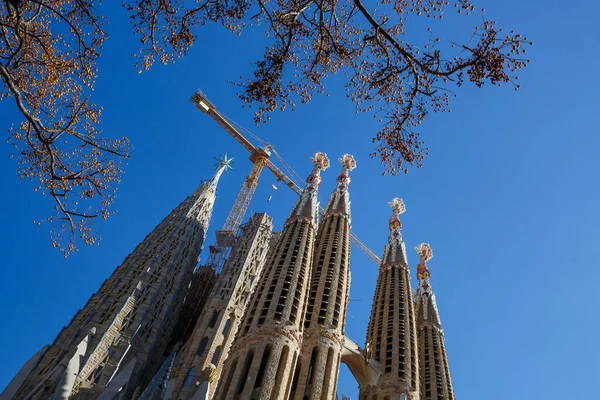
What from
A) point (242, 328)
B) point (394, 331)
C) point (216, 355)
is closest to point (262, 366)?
point (242, 328)

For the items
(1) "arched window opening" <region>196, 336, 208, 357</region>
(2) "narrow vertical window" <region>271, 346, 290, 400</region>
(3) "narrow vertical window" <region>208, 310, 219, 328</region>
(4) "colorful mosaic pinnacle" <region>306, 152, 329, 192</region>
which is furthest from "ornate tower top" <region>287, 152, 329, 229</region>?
(2) "narrow vertical window" <region>271, 346, 290, 400</region>

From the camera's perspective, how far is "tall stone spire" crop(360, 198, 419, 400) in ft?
113

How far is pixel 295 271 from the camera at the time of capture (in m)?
34.3

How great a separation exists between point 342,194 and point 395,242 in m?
7.63

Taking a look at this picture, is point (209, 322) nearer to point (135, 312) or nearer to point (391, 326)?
point (135, 312)

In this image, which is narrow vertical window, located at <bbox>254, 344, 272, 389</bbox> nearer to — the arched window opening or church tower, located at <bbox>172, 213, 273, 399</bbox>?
church tower, located at <bbox>172, 213, 273, 399</bbox>

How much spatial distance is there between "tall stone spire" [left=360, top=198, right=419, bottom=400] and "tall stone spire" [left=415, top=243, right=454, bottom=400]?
9.85ft

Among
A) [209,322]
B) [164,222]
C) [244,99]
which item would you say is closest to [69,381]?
[209,322]

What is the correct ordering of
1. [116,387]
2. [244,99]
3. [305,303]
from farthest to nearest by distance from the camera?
[305,303] → [116,387] → [244,99]

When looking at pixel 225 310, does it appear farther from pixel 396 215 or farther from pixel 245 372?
pixel 396 215

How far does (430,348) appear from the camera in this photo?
140 feet

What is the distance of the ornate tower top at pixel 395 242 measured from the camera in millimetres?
49125

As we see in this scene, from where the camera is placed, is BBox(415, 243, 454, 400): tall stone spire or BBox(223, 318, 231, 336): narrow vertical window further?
BBox(415, 243, 454, 400): tall stone spire

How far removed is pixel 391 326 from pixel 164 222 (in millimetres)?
19415
